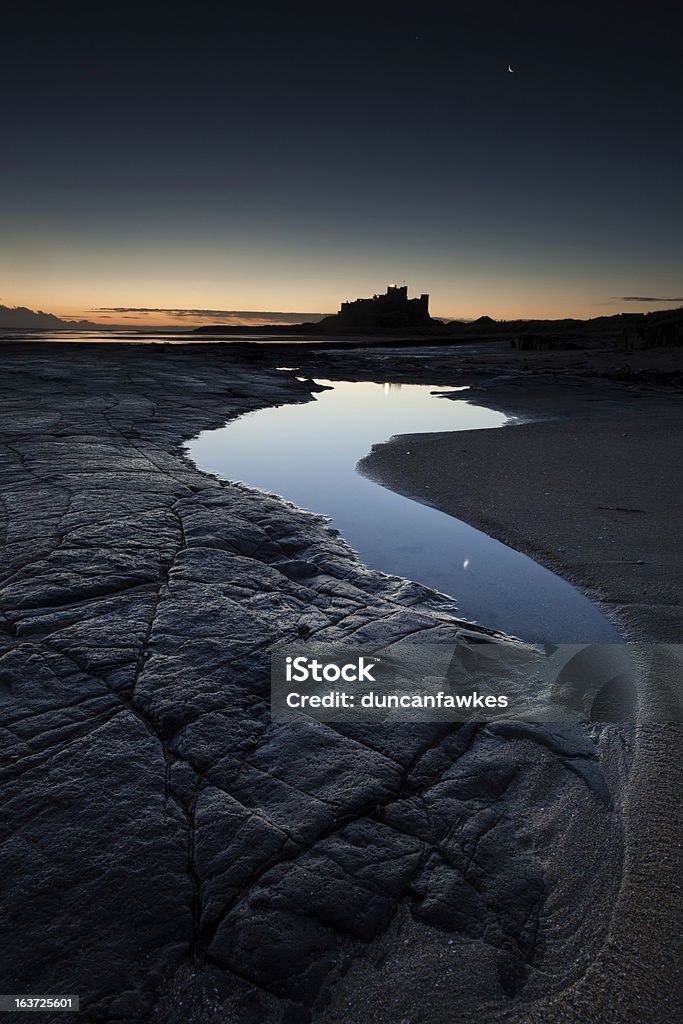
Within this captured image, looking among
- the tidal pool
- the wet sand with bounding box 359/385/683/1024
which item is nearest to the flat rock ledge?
the wet sand with bounding box 359/385/683/1024

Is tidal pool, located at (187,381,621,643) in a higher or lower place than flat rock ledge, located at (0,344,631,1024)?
higher

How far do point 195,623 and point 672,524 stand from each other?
11.1ft

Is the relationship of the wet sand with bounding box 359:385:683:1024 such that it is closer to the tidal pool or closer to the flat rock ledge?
the flat rock ledge

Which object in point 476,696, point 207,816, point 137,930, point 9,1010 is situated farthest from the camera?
point 476,696

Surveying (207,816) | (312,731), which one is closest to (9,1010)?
(207,816)

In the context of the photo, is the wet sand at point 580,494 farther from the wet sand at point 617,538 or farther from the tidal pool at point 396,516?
the tidal pool at point 396,516

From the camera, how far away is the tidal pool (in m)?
2.94

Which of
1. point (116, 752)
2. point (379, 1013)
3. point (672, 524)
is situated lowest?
point (379, 1013)

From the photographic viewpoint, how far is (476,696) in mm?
2176

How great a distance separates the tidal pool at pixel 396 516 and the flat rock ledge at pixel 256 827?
1.45 ft

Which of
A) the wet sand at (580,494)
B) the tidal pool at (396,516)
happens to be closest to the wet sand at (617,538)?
the wet sand at (580,494)

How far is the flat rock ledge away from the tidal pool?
443mm

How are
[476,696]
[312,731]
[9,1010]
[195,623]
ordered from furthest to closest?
[195,623]
[476,696]
[312,731]
[9,1010]

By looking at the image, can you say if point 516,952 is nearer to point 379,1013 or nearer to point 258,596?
point 379,1013
